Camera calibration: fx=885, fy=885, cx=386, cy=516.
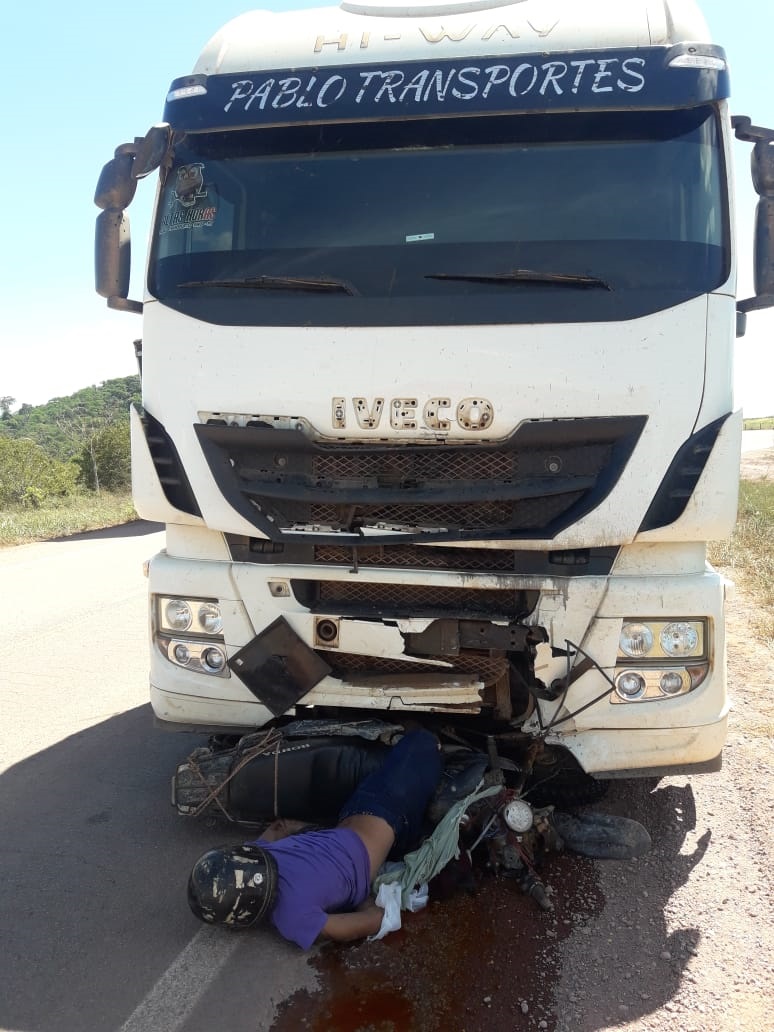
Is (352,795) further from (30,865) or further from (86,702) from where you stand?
(86,702)

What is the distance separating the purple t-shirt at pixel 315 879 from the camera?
2.82m

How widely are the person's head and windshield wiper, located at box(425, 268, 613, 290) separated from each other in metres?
2.18

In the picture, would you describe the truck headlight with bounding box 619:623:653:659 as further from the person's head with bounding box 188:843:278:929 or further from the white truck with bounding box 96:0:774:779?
the person's head with bounding box 188:843:278:929

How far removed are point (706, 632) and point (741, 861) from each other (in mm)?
986

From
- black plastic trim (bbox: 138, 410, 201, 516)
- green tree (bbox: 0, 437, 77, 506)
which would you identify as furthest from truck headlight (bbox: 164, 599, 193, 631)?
green tree (bbox: 0, 437, 77, 506)

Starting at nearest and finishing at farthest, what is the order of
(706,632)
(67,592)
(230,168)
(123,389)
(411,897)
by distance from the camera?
1. (411,897)
2. (706,632)
3. (230,168)
4. (67,592)
5. (123,389)

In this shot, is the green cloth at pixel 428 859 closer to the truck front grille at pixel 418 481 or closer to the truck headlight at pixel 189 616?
the truck front grille at pixel 418 481

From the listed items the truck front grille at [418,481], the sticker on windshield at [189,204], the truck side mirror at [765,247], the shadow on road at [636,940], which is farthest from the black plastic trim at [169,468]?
the truck side mirror at [765,247]

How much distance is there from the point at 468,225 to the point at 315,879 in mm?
2450

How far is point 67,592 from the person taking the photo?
28.3 feet

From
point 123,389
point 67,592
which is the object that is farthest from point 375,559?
point 123,389

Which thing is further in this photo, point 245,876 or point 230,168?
Answer: point 230,168

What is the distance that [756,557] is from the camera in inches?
439

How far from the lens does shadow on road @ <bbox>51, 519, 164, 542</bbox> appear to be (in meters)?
13.7
